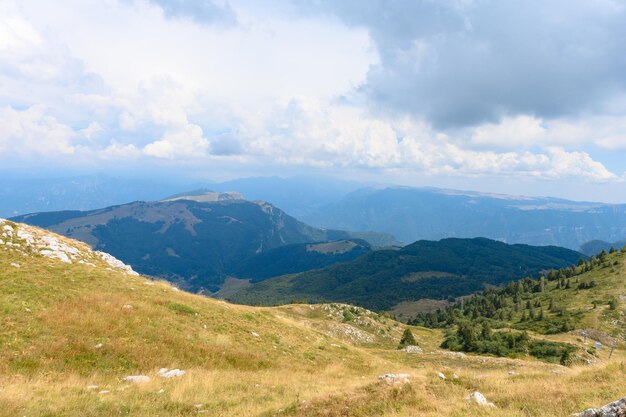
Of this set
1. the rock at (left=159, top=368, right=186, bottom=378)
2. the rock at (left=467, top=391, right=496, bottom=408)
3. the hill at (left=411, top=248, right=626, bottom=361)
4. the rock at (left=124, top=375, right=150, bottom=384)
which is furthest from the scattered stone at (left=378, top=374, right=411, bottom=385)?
the hill at (left=411, top=248, right=626, bottom=361)

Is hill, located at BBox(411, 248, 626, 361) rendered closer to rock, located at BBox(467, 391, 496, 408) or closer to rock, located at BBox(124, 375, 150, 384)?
rock, located at BBox(467, 391, 496, 408)

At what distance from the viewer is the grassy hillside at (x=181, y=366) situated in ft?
43.2

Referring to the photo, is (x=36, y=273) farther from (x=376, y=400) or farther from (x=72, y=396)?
(x=376, y=400)

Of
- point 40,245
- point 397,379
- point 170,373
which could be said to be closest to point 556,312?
point 397,379

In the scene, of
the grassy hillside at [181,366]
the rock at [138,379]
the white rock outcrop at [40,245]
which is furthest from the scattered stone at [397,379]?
the white rock outcrop at [40,245]

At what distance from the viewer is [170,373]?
720 inches

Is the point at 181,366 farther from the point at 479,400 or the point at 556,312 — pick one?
the point at 556,312

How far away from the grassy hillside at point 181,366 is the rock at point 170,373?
48cm

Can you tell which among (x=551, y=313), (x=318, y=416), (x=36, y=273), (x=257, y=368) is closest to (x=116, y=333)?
(x=257, y=368)

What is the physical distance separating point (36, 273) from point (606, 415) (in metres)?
34.3

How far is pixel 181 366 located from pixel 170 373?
2.01 meters

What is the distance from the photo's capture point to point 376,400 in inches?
539

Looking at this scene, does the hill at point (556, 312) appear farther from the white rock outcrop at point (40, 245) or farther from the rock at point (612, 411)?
the white rock outcrop at point (40, 245)

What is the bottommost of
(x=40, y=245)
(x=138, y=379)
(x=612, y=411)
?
(x=138, y=379)
